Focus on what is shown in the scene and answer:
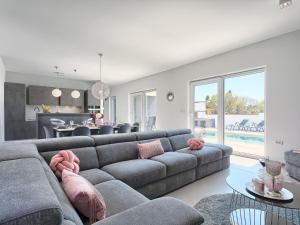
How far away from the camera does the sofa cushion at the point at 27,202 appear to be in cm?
64

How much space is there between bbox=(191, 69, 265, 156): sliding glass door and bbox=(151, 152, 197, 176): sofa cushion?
2498 millimetres

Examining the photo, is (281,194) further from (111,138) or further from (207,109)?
(207,109)

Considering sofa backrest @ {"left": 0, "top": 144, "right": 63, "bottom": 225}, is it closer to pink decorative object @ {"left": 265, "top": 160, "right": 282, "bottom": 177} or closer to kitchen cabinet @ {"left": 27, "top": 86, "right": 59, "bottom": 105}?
pink decorative object @ {"left": 265, "top": 160, "right": 282, "bottom": 177}

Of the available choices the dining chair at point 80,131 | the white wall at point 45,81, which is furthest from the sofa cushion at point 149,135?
the white wall at point 45,81

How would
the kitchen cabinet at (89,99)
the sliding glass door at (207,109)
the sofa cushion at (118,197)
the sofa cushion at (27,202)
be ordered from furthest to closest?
1. the kitchen cabinet at (89,99)
2. the sliding glass door at (207,109)
3. the sofa cushion at (118,197)
4. the sofa cushion at (27,202)

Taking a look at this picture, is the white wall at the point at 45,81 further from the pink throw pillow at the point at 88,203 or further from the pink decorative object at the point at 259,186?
the pink decorative object at the point at 259,186

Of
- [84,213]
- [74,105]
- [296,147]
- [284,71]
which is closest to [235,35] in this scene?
[284,71]

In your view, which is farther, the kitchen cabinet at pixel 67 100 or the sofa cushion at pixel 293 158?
the kitchen cabinet at pixel 67 100

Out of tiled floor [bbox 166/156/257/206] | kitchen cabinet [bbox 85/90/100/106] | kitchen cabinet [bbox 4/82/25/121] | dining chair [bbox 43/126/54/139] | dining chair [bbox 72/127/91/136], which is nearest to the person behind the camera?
tiled floor [bbox 166/156/257/206]

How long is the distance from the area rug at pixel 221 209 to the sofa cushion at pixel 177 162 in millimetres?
510

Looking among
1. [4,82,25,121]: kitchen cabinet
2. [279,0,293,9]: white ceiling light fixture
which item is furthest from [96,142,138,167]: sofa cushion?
[4,82,25,121]: kitchen cabinet

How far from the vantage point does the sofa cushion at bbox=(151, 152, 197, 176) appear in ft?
8.42

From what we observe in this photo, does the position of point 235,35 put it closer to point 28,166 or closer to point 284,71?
point 284,71

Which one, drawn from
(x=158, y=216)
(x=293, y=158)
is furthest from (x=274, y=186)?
(x=293, y=158)
